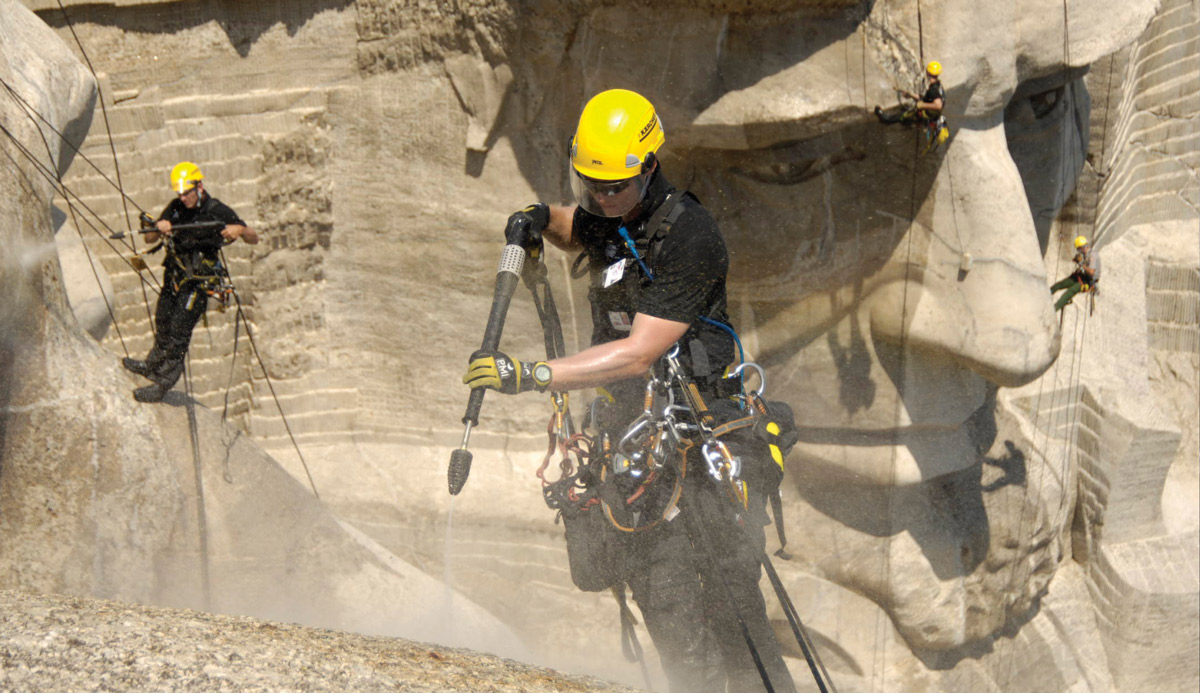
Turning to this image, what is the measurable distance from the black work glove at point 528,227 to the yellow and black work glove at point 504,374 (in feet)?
A: 2.13

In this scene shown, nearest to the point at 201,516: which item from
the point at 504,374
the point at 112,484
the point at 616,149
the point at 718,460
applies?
the point at 112,484

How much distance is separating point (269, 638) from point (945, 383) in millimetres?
4598

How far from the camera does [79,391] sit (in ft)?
A: 14.5

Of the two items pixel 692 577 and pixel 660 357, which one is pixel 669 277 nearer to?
pixel 660 357

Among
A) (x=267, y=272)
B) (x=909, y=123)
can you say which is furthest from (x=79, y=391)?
(x=909, y=123)

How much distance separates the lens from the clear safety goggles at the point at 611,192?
137 inches

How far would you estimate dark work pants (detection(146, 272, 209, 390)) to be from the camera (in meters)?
4.97

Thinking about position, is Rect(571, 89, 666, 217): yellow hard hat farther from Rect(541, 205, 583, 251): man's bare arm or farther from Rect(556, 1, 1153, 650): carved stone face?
Rect(556, 1, 1153, 650): carved stone face

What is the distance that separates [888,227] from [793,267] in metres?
0.56

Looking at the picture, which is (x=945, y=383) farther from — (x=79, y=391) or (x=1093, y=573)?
(x=79, y=391)

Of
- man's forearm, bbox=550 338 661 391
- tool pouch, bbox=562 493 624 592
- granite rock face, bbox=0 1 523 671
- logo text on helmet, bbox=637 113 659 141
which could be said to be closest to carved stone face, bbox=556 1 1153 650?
logo text on helmet, bbox=637 113 659 141

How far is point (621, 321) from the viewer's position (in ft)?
12.3

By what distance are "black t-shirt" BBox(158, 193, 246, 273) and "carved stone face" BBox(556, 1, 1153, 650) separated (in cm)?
199

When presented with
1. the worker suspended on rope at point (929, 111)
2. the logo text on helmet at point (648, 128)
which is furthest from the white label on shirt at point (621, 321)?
the worker suspended on rope at point (929, 111)
